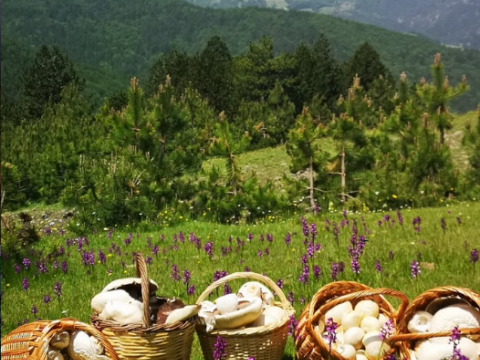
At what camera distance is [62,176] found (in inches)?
975

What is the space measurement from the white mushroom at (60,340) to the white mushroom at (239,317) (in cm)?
112

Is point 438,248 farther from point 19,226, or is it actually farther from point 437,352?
point 19,226

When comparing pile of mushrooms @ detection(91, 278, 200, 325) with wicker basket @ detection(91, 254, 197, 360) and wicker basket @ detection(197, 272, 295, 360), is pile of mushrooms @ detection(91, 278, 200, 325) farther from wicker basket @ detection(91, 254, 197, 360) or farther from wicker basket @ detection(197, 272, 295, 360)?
wicker basket @ detection(197, 272, 295, 360)

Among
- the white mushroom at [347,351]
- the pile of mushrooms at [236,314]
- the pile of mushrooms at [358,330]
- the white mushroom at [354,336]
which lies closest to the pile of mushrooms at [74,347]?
the pile of mushrooms at [236,314]

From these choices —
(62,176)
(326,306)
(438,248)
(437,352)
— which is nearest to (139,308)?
(326,306)

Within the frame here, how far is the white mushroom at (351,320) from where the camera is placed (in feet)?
13.5

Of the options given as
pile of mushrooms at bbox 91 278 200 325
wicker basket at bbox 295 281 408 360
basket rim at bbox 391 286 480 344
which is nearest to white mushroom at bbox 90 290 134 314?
pile of mushrooms at bbox 91 278 200 325

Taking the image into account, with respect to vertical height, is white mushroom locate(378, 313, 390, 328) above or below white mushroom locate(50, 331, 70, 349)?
below

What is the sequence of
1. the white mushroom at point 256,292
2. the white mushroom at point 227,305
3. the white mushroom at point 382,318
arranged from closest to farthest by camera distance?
1. the white mushroom at point 227,305
2. the white mushroom at point 382,318
3. the white mushroom at point 256,292

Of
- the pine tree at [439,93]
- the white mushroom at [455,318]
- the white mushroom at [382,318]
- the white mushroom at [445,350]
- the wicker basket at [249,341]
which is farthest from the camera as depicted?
the pine tree at [439,93]

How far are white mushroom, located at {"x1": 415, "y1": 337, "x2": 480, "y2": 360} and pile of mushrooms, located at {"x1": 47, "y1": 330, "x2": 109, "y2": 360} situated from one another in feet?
6.78

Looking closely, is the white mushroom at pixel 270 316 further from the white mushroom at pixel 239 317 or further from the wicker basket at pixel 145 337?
the wicker basket at pixel 145 337

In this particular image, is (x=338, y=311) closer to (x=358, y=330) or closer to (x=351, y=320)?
(x=351, y=320)

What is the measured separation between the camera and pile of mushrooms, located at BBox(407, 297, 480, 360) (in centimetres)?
343
